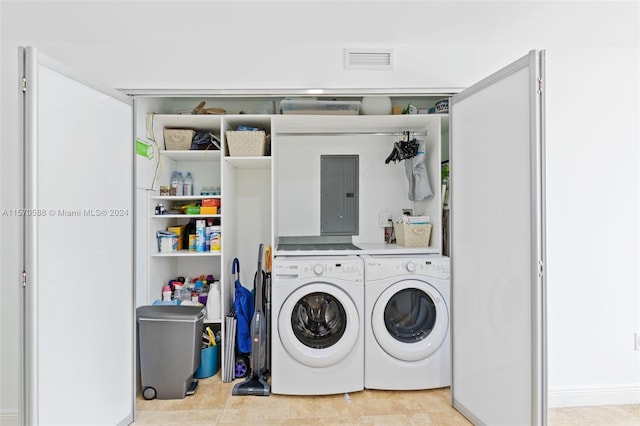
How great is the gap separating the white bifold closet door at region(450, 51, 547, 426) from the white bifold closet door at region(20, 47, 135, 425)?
1.99m

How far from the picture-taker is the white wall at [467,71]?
195 centimetres

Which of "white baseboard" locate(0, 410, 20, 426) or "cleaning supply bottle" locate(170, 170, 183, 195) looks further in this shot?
"cleaning supply bottle" locate(170, 170, 183, 195)

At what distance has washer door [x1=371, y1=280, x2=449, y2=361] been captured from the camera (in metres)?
2.43

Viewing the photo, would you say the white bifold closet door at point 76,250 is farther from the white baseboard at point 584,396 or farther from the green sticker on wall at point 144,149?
the white baseboard at point 584,396

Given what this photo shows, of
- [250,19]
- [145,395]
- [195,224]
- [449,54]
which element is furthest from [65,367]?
[449,54]

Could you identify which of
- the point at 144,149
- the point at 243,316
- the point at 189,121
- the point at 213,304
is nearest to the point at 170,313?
the point at 213,304

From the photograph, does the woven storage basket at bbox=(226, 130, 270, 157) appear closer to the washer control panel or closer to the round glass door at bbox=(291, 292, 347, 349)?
the washer control panel

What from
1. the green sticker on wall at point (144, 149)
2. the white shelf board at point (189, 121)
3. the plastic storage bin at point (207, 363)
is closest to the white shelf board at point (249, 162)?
the white shelf board at point (189, 121)

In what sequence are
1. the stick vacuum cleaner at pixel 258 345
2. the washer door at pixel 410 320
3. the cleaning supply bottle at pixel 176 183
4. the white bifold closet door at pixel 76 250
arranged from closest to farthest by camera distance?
the white bifold closet door at pixel 76 250
the washer door at pixel 410 320
the stick vacuum cleaner at pixel 258 345
the cleaning supply bottle at pixel 176 183

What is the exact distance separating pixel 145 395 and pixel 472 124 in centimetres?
274

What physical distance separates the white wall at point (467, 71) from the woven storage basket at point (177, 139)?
724 mm

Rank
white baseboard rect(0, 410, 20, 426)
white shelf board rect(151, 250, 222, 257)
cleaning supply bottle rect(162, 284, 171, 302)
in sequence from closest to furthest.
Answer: white baseboard rect(0, 410, 20, 426), white shelf board rect(151, 250, 222, 257), cleaning supply bottle rect(162, 284, 171, 302)

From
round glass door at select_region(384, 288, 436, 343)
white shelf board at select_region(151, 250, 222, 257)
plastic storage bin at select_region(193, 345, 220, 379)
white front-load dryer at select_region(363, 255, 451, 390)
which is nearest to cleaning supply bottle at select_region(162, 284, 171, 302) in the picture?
white shelf board at select_region(151, 250, 222, 257)

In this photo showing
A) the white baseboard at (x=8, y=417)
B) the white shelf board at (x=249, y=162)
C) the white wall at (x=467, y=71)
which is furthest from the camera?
the white shelf board at (x=249, y=162)
